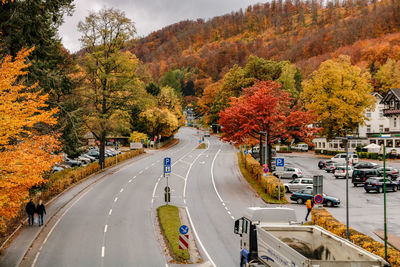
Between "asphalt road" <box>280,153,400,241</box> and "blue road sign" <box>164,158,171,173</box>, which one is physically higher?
"blue road sign" <box>164,158,171,173</box>

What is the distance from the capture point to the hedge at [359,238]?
47.5ft

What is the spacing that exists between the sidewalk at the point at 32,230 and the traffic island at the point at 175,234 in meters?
7.57

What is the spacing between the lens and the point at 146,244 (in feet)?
75.9

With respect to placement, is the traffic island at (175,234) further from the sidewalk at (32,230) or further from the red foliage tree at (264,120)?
the red foliage tree at (264,120)

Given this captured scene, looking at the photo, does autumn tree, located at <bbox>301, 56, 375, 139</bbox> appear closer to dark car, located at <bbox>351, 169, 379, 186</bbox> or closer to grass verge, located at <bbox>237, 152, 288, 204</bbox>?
grass verge, located at <bbox>237, 152, 288, 204</bbox>

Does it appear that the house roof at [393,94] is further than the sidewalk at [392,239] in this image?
Yes

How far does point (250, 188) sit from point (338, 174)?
45.1 feet

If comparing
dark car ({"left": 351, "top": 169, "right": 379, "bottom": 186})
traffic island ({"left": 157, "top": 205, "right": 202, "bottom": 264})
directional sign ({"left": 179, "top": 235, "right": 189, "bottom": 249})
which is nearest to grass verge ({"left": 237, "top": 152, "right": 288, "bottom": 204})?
traffic island ({"left": 157, "top": 205, "right": 202, "bottom": 264})

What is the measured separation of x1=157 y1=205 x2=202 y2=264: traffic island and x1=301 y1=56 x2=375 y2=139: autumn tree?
45.3 meters

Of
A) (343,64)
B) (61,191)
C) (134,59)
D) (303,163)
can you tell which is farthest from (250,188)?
(343,64)

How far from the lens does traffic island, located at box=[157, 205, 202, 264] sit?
20.4m

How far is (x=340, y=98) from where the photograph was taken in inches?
2766

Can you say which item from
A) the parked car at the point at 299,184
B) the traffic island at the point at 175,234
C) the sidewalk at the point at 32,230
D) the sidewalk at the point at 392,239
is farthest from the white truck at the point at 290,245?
the parked car at the point at 299,184

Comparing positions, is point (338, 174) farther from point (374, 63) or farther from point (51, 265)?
point (374, 63)
